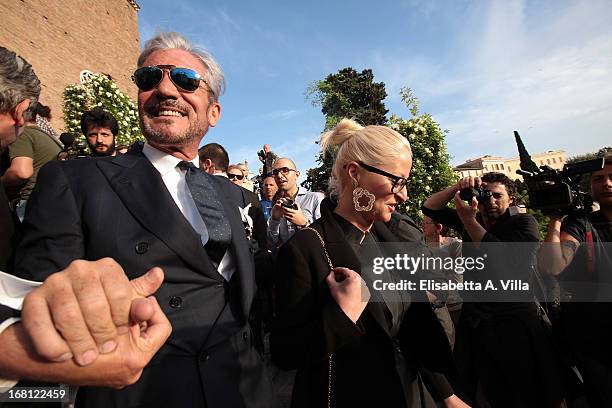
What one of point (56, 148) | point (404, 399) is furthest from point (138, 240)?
point (56, 148)

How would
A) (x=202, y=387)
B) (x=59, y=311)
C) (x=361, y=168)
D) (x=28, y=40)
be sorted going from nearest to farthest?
(x=59, y=311) < (x=202, y=387) < (x=361, y=168) < (x=28, y=40)

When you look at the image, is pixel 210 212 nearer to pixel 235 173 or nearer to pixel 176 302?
pixel 176 302

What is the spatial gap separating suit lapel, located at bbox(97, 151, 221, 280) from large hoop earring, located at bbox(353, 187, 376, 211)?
1063mm

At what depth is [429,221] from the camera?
5691 millimetres

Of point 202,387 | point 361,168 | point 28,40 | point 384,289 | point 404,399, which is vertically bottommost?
point 404,399

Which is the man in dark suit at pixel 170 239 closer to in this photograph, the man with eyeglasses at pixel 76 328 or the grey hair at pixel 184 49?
the grey hair at pixel 184 49

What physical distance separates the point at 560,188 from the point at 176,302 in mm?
3150

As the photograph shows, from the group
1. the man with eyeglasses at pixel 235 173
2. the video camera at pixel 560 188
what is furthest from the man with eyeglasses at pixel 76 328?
the man with eyeglasses at pixel 235 173

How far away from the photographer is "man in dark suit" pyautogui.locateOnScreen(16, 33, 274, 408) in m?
1.36

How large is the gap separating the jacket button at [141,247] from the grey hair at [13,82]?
3.09 feet

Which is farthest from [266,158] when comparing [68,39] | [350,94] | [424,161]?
[350,94]

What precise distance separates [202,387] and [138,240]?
75 cm

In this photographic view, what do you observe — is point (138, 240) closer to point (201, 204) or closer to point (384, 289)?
point (201, 204)

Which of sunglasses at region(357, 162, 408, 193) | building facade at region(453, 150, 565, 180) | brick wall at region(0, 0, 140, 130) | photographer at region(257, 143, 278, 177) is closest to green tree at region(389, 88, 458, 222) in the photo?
photographer at region(257, 143, 278, 177)
